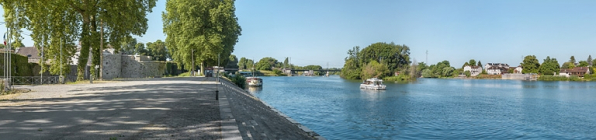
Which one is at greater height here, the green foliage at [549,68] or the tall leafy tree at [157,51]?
the tall leafy tree at [157,51]

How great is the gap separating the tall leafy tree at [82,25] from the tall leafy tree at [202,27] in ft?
33.5

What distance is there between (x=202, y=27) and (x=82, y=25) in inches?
619

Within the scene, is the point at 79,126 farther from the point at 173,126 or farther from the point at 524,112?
the point at 524,112

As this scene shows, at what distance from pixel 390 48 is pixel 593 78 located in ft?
177

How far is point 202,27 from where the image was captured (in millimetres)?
46500

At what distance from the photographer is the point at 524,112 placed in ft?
85.0

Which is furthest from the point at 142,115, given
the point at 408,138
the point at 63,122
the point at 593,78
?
the point at 593,78

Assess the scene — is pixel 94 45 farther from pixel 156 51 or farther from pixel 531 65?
pixel 531 65

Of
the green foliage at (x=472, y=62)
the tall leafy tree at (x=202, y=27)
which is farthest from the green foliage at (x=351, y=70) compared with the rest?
the green foliage at (x=472, y=62)

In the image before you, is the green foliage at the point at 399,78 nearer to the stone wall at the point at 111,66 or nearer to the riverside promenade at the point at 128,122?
the stone wall at the point at 111,66

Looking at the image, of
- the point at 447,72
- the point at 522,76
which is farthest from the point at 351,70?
the point at 522,76

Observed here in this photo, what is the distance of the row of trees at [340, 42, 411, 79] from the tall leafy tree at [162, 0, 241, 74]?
53.6 m

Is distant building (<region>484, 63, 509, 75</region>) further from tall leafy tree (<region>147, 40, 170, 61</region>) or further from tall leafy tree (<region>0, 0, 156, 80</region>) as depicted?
tall leafy tree (<region>0, 0, 156, 80</region>)

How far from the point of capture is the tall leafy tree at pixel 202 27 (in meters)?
44.3
